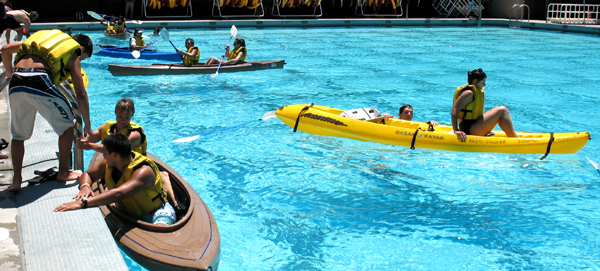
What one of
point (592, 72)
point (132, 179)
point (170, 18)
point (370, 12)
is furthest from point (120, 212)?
point (370, 12)

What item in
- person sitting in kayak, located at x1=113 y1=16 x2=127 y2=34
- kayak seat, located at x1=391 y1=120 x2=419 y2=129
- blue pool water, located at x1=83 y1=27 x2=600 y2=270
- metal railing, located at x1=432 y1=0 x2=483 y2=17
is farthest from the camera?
metal railing, located at x1=432 y1=0 x2=483 y2=17

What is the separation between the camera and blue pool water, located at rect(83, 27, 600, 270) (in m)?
5.00

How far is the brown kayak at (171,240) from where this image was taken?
368cm

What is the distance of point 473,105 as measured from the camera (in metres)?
7.05

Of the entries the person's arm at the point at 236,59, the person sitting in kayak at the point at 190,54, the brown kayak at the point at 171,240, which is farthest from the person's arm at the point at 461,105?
the person sitting in kayak at the point at 190,54

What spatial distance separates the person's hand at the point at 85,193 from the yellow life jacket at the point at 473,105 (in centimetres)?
471

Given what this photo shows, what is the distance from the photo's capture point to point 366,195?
6.16 meters

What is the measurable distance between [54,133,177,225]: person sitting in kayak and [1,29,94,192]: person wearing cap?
476 mm

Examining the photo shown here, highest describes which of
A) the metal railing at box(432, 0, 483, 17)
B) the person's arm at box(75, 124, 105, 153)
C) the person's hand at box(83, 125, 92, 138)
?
the metal railing at box(432, 0, 483, 17)

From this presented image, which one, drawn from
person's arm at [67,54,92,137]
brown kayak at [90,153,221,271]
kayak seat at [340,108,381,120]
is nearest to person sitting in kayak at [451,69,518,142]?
kayak seat at [340,108,381,120]

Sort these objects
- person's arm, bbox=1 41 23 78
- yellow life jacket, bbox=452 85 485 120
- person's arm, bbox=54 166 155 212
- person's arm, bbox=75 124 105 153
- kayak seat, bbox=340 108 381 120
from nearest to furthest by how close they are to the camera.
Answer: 1. person's arm, bbox=54 166 155 212
2. person's arm, bbox=75 124 105 153
3. person's arm, bbox=1 41 23 78
4. yellow life jacket, bbox=452 85 485 120
5. kayak seat, bbox=340 108 381 120

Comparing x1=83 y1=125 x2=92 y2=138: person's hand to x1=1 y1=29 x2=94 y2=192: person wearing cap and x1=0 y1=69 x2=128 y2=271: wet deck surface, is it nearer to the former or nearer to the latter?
x1=1 y1=29 x2=94 y2=192: person wearing cap

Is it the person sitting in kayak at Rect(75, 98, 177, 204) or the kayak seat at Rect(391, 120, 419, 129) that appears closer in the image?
the person sitting in kayak at Rect(75, 98, 177, 204)

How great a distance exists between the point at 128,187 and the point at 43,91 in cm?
108
